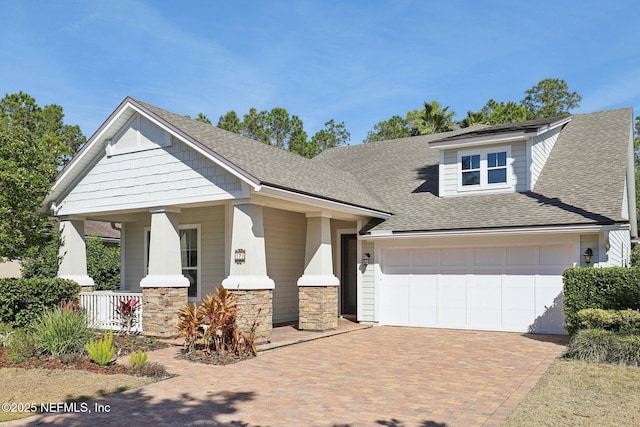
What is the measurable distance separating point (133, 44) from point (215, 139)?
17.9ft

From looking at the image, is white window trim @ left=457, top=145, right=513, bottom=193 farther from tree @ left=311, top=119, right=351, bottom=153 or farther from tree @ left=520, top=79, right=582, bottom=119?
tree @ left=311, top=119, right=351, bottom=153

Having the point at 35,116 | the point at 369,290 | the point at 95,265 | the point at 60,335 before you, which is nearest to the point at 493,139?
the point at 369,290

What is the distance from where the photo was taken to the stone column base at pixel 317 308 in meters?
14.1

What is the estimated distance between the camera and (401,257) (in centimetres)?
1612

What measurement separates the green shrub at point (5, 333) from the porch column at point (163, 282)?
2.93 m

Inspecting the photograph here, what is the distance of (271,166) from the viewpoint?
13.8 meters

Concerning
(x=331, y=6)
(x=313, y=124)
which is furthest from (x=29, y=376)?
(x=313, y=124)

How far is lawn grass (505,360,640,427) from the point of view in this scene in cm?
645

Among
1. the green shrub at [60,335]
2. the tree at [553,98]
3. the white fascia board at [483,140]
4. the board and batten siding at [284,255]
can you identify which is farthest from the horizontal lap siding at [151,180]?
the tree at [553,98]

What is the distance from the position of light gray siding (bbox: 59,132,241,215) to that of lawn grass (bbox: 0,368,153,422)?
4.87m

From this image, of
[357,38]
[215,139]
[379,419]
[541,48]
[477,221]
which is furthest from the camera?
[541,48]

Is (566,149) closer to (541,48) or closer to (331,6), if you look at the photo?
(541,48)

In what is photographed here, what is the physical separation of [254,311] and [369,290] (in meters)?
5.29

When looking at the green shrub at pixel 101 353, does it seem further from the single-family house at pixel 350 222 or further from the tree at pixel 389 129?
the tree at pixel 389 129
